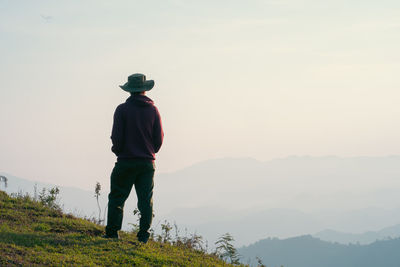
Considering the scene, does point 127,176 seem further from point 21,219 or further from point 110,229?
point 21,219

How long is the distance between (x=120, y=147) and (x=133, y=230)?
2698 millimetres

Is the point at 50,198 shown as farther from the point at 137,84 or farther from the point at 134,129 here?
the point at 137,84

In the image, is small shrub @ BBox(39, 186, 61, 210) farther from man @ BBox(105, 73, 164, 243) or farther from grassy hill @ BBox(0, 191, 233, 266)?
man @ BBox(105, 73, 164, 243)

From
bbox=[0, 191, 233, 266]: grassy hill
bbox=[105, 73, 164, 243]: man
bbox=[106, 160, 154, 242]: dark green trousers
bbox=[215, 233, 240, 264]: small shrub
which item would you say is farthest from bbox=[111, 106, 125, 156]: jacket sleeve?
bbox=[215, 233, 240, 264]: small shrub

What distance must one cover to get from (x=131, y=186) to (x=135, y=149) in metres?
0.77

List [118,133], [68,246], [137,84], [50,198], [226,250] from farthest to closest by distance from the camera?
1. [50,198]
2. [226,250]
3. [137,84]
4. [118,133]
5. [68,246]

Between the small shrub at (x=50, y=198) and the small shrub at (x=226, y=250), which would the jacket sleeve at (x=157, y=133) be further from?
the small shrub at (x=50, y=198)

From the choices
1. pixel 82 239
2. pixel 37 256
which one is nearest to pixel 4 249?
pixel 37 256

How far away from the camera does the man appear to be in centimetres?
923

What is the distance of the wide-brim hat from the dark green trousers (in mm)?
1421

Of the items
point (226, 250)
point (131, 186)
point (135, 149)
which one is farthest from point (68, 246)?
point (226, 250)

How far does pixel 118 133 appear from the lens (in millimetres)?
→ 9195

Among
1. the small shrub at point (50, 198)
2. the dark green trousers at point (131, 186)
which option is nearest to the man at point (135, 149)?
the dark green trousers at point (131, 186)

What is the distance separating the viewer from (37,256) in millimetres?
7898
